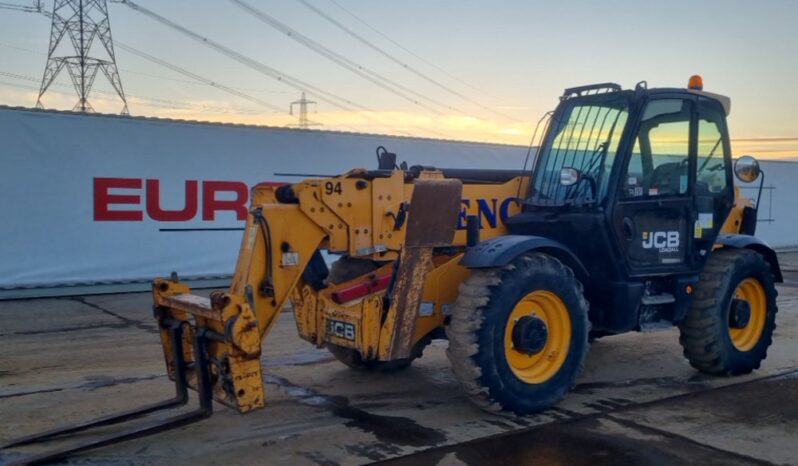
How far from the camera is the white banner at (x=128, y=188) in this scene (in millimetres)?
11906

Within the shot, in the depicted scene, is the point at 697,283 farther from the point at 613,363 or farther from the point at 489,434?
the point at 489,434

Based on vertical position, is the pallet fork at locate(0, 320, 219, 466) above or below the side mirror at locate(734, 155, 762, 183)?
below

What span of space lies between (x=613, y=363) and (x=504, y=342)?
2612 mm

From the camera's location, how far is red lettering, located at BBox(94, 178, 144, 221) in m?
12.5

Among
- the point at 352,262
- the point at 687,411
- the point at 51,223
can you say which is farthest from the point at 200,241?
the point at 687,411

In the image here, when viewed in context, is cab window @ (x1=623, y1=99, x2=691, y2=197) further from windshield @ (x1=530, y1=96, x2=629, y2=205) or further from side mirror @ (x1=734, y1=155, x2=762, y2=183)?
side mirror @ (x1=734, y1=155, x2=762, y2=183)

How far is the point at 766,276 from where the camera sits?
750 cm

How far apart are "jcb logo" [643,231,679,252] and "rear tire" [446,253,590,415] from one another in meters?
0.99

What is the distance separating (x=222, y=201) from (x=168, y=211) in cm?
96

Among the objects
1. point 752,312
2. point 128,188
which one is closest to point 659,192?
point 752,312

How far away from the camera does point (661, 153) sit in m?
6.75

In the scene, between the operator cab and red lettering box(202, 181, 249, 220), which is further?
red lettering box(202, 181, 249, 220)

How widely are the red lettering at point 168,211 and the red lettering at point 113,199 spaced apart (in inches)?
6.6

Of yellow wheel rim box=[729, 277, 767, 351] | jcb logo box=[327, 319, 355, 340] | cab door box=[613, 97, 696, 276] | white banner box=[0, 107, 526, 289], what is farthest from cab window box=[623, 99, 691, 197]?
white banner box=[0, 107, 526, 289]
